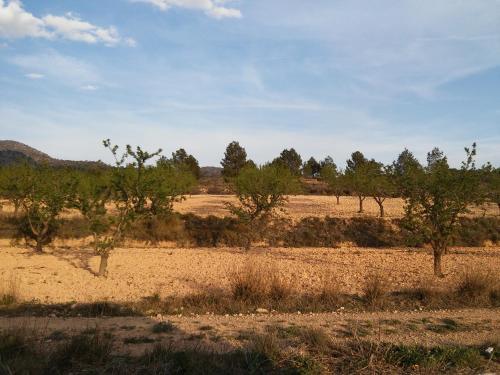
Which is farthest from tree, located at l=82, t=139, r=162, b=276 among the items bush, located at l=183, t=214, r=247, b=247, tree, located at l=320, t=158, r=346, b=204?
tree, located at l=320, t=158, r=346, b=204

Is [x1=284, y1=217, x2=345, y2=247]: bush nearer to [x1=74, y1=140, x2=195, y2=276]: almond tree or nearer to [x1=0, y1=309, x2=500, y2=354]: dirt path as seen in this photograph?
[x1=74, y1=140, x2=195, y2=276]: almond tree

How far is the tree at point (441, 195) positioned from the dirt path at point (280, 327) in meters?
7.31

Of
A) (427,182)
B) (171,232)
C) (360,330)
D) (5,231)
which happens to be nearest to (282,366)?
(360,330)

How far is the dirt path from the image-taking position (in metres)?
7.84

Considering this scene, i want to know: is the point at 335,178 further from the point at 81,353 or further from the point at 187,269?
the point at 81,353

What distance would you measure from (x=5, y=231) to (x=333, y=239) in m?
21.7

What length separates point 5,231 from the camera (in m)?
28.6

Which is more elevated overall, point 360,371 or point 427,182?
point 427,182

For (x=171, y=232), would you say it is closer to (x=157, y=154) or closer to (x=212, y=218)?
(x=212, y=218)

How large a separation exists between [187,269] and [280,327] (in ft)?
39.0

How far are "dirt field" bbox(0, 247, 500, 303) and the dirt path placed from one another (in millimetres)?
4271

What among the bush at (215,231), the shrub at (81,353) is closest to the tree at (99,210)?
the shrub at (81,353)

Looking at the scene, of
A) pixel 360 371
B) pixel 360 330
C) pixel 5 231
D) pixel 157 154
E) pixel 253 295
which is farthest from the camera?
pixel 5 231

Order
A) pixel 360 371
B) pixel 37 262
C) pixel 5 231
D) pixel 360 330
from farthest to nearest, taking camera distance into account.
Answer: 1. pixel 5 231
2. pixel 37 262
3. pixel 360 330
4. pixel 360 371
